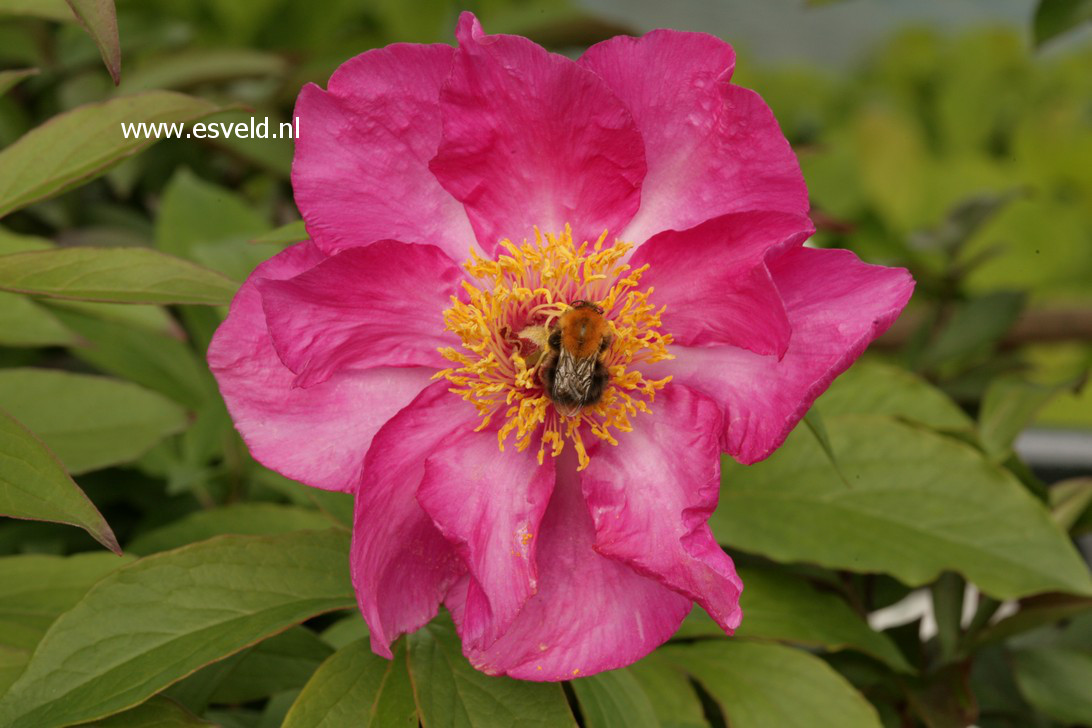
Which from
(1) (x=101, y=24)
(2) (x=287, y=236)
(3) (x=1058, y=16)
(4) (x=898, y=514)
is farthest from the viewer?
(3) (x=1058, y=16)

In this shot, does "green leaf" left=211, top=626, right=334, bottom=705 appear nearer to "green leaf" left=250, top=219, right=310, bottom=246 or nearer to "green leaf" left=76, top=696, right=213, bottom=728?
"green leaf" left=76, top=696, right=213, bottom=728

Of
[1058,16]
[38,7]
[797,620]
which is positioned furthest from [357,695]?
[1058,16]

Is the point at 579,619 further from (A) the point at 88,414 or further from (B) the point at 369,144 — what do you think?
(A) the point at 88,414

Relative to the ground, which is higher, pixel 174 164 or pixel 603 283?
pixel 603 283

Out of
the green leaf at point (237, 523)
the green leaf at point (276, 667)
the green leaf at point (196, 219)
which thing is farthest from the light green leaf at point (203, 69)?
the green leaf at point (276, 667)

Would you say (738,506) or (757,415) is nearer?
(757,415)

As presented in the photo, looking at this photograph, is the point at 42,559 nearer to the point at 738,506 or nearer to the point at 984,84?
the point at 738,506

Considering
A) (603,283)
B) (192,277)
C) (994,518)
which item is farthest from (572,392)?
(994,518)

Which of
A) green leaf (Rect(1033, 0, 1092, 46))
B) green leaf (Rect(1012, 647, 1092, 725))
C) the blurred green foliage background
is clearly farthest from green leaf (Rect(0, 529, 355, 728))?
green leaf (Rect(1033, 0, 1092, 46))
